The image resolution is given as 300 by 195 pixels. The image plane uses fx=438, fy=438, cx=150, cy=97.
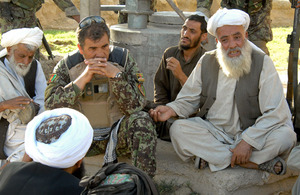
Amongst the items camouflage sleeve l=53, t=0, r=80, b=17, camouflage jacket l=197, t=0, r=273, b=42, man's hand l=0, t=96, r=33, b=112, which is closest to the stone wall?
camouflage sleeve l=53, t=0, r=80, b=17

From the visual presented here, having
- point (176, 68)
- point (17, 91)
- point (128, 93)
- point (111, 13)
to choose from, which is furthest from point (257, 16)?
point (111, 13)

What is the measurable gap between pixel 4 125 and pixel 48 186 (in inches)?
81.5

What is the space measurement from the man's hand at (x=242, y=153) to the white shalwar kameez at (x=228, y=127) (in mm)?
44

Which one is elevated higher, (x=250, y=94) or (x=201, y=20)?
(x=201, y=20)

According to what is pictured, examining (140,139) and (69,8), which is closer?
(140,139)

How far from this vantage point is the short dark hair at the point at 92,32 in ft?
12.5

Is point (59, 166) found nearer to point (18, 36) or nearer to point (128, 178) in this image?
point (128, 178)

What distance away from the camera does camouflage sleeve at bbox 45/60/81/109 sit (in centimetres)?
372

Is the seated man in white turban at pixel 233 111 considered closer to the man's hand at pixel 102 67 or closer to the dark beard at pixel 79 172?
the man's hand at pixel 102 67

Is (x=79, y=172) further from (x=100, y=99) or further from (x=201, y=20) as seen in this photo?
(x=201, y=20)

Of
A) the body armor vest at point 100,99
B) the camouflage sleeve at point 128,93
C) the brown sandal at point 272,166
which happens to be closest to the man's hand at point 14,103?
the body armor vest at point 100,99

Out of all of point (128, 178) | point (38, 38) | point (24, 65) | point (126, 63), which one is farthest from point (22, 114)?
point (128, 178)

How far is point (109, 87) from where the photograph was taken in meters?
4.10

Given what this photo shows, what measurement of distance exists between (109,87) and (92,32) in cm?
56
